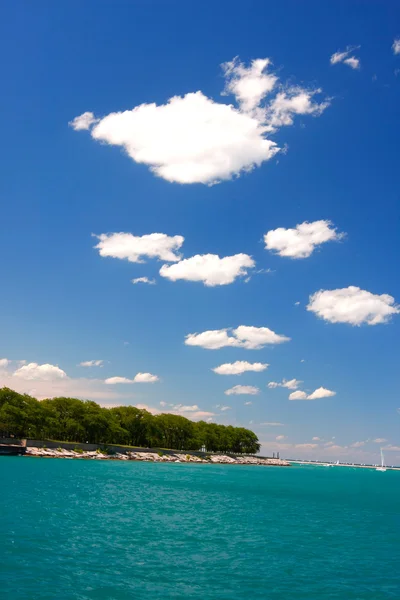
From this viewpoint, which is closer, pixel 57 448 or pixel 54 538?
pixel 54 538

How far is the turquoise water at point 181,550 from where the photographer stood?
24156 millimetres

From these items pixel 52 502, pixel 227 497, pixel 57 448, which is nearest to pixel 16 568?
pixel 52 502

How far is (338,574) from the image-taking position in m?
30.0

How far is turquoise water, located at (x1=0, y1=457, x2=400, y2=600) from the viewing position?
24156 mm

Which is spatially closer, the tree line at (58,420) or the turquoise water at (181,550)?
the turquoise water at (181,550)

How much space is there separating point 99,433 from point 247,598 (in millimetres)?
164638

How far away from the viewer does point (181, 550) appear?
32594mm

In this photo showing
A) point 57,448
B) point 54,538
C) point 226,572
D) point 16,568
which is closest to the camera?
point 16,568

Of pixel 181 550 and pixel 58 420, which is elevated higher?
pixel 58 420

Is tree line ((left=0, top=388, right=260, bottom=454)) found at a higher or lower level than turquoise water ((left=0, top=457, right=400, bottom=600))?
higher

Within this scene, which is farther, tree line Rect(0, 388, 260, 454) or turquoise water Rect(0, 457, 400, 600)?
tree line Rect(0, 388, 260, 454)

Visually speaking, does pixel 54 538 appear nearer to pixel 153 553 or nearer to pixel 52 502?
pixel 153 553

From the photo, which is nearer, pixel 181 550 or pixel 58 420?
pixel 181 550

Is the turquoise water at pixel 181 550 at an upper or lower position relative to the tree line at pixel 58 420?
lower
